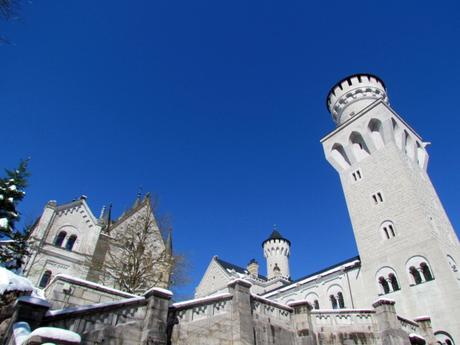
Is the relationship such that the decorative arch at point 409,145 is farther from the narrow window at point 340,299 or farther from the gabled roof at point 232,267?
the gabled roof at point 232,267

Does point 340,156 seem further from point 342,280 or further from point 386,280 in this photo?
point 386,280

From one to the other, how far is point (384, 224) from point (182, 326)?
2186 cm

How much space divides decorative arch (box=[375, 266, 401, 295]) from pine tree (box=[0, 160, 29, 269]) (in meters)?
24.3

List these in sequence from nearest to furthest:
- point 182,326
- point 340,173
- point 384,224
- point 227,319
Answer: point 182,326 → point 227,319 → point 384,224 → point 340,173

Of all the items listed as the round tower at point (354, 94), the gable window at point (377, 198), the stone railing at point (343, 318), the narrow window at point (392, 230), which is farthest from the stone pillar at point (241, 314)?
the round tower at point (354, 94)

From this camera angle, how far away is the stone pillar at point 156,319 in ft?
29.1

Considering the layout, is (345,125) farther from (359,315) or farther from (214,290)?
(214,290)

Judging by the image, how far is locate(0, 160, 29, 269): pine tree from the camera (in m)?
17.7

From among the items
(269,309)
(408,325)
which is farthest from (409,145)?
(269,309)

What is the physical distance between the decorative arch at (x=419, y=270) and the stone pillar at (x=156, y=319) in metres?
19.9

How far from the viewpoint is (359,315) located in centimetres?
1436

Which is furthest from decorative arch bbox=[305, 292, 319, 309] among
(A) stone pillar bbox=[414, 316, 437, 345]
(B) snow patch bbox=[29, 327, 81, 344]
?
(B) snow patch bbox=[29, 327, 81, 344]

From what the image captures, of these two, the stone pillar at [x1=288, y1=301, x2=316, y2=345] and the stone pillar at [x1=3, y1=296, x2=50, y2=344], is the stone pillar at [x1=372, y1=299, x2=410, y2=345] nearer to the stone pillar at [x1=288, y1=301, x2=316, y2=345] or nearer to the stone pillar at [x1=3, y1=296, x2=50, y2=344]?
the stone pillar at [x1=288, y1=301, x2=316, y2=345]

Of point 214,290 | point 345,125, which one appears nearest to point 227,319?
point 345,125
